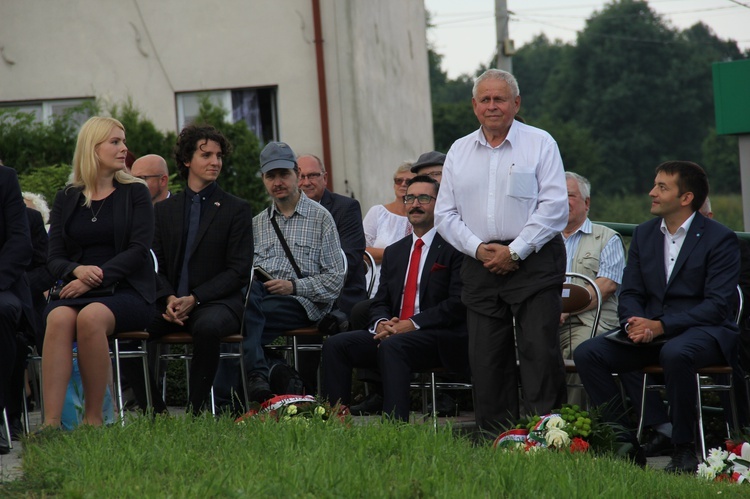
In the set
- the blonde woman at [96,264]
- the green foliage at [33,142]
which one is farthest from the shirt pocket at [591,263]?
the green foliage at [33,142]

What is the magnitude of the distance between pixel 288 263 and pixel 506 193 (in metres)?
2.30

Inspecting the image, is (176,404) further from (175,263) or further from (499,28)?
(499,28)

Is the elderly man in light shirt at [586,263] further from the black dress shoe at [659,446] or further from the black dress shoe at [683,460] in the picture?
the black dress shoe at [683,460]

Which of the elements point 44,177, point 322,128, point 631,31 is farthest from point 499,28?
point 631,31

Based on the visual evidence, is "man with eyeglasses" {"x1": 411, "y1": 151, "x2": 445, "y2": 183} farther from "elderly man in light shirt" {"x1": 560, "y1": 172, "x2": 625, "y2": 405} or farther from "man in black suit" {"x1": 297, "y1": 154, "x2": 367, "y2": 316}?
"elderly man in light shirt" {"x1": 560, "y1": 172, "x2": 625, "y2": 405}

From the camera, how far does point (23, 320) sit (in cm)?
721

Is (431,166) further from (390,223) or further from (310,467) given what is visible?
(310,467)

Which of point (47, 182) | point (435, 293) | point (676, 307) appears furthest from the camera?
point (47, 182)

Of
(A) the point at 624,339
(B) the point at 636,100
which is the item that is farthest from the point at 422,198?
(B) the point at 636,100

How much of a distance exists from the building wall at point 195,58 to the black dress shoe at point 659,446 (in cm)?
1186

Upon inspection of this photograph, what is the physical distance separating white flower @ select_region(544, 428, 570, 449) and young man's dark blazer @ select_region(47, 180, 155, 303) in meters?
2.73

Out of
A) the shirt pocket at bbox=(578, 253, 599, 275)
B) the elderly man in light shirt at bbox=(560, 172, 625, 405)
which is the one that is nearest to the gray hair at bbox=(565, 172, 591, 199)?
the elderly man in light shirt at bbox=(560, 172, 625, 405)

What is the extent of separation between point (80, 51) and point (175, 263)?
1137cm

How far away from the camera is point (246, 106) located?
19031 millimetres
